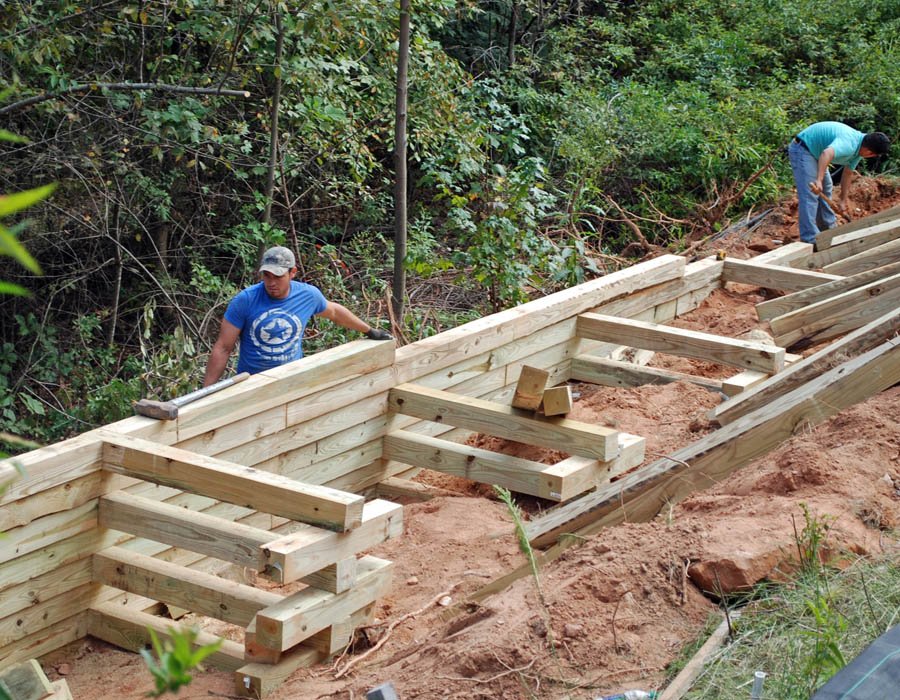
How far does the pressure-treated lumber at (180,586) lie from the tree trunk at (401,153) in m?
4.12

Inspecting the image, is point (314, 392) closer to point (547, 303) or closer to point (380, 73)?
point (547, 303)

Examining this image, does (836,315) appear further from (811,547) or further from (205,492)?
(205,492)

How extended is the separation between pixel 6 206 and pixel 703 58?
15.3 m

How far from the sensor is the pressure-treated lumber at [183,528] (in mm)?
3992

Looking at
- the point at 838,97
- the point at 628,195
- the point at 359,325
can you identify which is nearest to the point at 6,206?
the point at 359,325

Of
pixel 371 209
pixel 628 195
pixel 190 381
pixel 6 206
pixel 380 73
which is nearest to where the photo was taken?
pixel 6 206

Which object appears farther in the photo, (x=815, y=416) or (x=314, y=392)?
(x=314, y=392)

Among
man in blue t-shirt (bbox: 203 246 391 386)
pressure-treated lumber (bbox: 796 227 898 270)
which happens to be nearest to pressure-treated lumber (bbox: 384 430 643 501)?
man in blue t-shirt (bbox: 203 246 391 386)

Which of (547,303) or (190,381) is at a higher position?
(547,303)

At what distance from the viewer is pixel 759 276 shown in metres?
8.25

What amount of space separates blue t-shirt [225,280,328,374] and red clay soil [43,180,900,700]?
1.18 m

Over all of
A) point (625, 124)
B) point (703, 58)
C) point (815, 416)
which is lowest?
point (815, 416)

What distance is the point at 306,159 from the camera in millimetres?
10117

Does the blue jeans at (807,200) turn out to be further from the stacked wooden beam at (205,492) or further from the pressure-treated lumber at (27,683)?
the pressure-treated lumber at (27,683)
